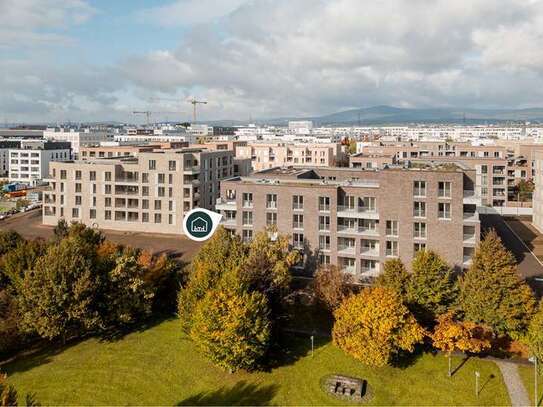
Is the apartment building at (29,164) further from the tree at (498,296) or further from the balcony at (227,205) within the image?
the tree at (498,296)

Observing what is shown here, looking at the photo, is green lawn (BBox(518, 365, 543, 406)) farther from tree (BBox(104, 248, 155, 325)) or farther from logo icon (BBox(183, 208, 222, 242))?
logo icon (BBox(183, 208, 222, 242))

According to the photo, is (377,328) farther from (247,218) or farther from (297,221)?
(247,218)

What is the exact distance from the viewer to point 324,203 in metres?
55.7

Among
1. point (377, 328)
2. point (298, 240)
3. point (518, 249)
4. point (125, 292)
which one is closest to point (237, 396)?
point (377, 328)

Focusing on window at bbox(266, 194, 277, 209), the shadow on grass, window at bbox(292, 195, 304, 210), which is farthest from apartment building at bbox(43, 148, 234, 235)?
the shadow on grass

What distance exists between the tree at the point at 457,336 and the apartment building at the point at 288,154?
286 ft

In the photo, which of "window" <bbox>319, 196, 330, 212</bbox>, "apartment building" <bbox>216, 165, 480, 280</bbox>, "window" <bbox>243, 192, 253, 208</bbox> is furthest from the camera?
"window" <bbox>243, 192, 253, 208</bbox>

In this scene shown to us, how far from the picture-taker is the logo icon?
223 ft

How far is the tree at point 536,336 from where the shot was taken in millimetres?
36688

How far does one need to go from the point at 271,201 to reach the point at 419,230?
1661cm

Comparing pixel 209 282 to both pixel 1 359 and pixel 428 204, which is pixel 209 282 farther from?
pixel 428 204

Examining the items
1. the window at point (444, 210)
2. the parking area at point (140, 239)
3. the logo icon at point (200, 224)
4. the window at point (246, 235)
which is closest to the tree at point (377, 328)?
the window at point (444, 210)

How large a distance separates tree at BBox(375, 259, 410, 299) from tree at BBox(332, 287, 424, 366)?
3162mm

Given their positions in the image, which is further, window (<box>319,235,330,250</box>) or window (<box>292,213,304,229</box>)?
window (<box>292,213,304,229</box>)
